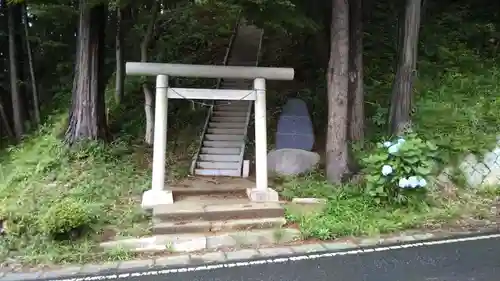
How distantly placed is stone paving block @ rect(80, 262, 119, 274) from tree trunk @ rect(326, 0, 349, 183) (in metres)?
3.53

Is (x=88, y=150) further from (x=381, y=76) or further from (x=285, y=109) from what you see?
(x=381, y=76)

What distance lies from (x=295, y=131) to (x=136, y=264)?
3905 mm

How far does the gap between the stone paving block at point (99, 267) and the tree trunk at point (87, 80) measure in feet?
11.3

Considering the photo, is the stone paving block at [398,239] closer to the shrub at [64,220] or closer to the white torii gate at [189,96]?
the white torii gate at [189,96]

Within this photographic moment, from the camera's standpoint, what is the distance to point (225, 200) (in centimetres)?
628

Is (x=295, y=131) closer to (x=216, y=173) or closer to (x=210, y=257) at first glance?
(x=216, y=173)

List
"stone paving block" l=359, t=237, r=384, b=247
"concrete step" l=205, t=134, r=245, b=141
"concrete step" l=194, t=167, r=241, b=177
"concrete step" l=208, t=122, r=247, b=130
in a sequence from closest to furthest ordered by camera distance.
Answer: "stone paving block" l=359, t=237, r=384, b=247
"concrete step" l=194, t=167, r=241, b=177
"concrete step" l=205, t=134, r=245, b=141
"concrete step" l=208, t=122, r=247, b=130

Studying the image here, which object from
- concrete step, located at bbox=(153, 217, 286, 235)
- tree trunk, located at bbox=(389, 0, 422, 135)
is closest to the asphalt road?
concrete step, located at bbox=(153, 217, 286, 235)

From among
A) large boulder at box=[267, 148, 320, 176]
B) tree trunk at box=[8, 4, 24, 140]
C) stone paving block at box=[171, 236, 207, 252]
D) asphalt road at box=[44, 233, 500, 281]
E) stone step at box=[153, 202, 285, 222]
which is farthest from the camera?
tree trunk at box=[8, 4, 24, 140]

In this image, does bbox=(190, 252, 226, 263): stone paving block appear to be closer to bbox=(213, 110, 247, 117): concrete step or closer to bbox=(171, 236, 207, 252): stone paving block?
bbox=(171, 236, 207, 252): stone paving block

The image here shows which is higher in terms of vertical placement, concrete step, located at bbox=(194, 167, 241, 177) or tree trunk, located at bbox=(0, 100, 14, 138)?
tree trunk, located at bbox=(0, 100, 14, 138)

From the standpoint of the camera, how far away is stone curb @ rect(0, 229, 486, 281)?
14.7 ft

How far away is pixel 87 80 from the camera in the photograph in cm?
766

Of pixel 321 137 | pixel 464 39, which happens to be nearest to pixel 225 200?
pixel 321 137
